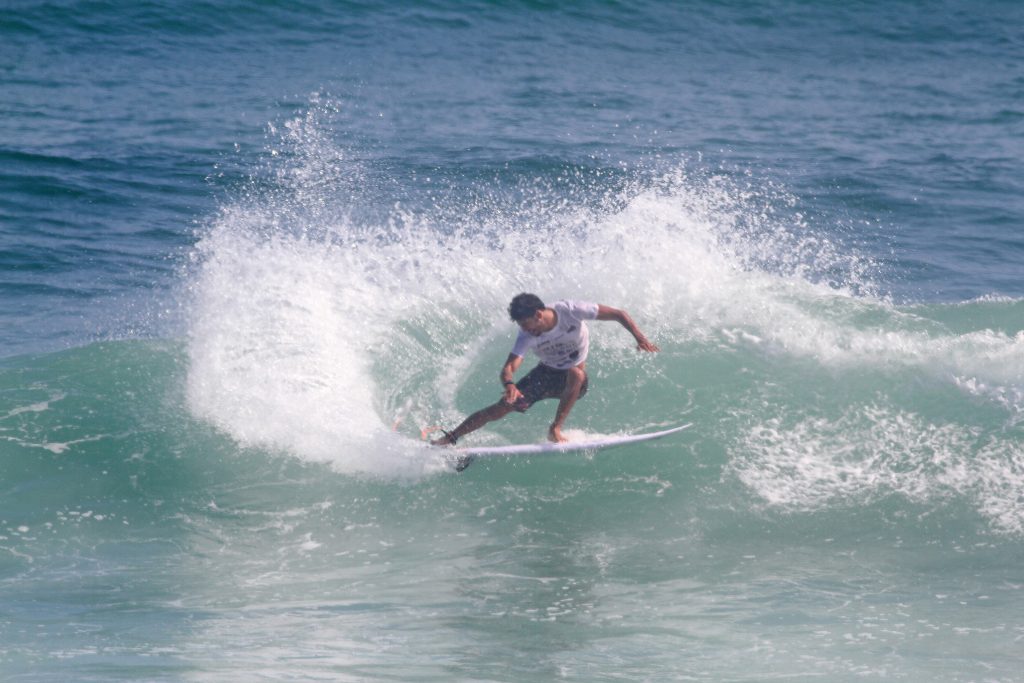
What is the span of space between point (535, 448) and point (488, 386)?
6.73 ft

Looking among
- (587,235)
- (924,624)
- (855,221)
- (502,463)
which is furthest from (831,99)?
(924,624)

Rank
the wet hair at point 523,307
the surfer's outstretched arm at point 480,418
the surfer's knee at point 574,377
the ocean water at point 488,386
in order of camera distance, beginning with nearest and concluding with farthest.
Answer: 1. the ocean water at point 488,386
2. the wet hair at point 523,307
3. the surfer's outstretched arm at point 480,418
4. the surfer's knee at point 574,377

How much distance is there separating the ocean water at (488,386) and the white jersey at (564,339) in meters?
0.95

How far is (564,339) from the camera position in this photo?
870 cm

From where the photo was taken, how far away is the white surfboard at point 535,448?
8750 mm

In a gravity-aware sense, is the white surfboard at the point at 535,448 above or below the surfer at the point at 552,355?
below

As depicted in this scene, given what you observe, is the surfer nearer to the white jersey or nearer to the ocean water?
the white jersey

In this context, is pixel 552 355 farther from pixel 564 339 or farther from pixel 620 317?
pixel 620 317

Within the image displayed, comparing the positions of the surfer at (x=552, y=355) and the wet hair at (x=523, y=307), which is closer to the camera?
the wet hair at (x=523, y=307)

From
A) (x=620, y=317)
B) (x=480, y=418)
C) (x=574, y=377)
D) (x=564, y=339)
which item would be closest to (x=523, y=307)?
(x=564, y=339)

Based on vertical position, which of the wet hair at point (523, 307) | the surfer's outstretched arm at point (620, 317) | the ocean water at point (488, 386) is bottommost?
the ocean water at point (488, 386)

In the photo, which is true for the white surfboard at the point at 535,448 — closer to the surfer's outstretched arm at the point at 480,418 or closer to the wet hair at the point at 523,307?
the surfer's outstretched arm at the point at 480,418

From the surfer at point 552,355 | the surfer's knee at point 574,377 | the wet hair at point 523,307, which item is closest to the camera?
the wet hair at point 523,307

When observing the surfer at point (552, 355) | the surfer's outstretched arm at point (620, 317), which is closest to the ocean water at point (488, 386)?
the surfer at point (552, 355)
